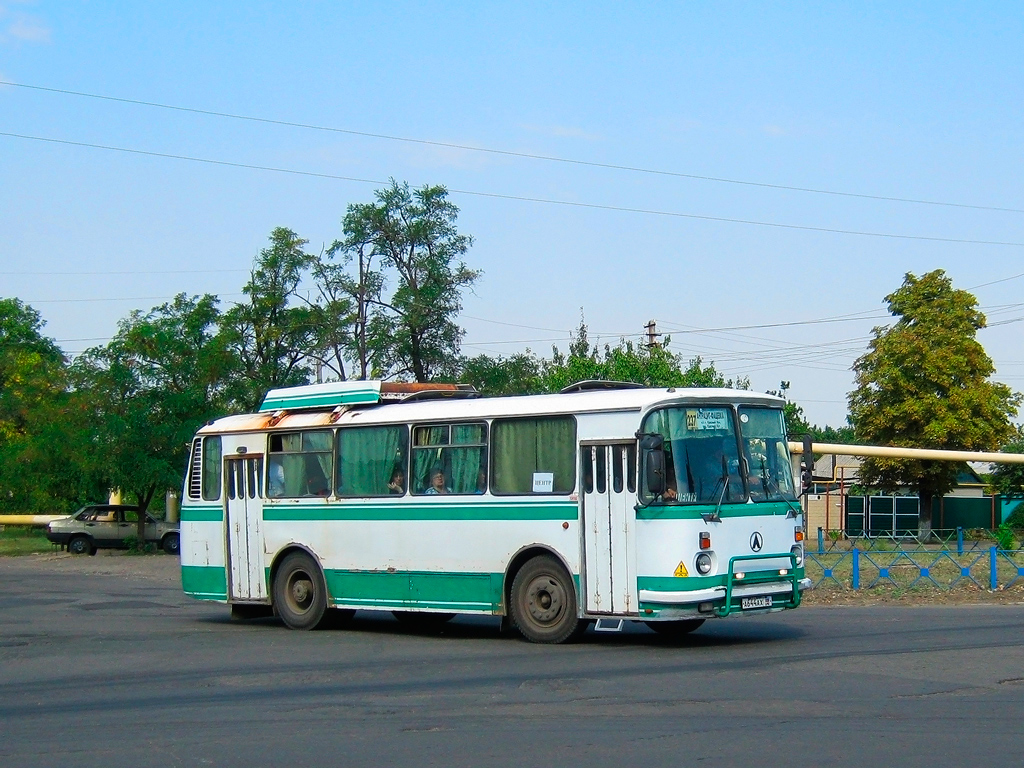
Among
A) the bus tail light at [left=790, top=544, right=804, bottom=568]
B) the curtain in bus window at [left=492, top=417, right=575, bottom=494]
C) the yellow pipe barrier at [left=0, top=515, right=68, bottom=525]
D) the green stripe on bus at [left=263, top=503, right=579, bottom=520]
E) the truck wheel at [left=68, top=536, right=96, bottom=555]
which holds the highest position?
the curtain in bus window at [left=492, top=417, right=575, bottom=494]

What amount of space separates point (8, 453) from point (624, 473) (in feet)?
114

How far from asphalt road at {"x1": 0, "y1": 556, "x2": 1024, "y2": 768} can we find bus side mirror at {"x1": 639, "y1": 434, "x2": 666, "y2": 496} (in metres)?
1.78

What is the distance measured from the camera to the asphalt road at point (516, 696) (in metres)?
8.08

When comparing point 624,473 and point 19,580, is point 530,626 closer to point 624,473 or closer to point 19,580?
point 624,473

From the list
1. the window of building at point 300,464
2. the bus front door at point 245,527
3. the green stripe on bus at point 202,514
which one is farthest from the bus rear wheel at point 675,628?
the green stripe on bus at point 202,514

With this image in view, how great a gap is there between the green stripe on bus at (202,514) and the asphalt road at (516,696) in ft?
5.14

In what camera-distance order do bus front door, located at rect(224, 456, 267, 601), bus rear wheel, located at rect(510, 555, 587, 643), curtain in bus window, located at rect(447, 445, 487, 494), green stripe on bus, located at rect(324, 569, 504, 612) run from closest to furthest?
bus rear wheel, located at rect(510, 555, 587, 643)
green stripe on bus, located at rect(324, 569, 504, 612)
curtain in bus window, located at rect(447, 445, 487, 494)
bus front door, located at rect(224, 456, 267, 601)

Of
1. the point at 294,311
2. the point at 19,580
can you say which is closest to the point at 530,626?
the point at 19,580

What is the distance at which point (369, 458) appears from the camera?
52.7ft

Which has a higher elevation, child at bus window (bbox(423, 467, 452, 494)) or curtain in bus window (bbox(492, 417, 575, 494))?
curtain in bus window (bbox(492, 417, 575, 494))

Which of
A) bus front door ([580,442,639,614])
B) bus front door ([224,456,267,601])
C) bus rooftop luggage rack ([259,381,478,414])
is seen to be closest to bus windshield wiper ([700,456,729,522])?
bus front door ([580,442,639,614])

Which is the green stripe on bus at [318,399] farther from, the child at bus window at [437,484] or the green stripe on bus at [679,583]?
the green stripe on bus at [679,583]

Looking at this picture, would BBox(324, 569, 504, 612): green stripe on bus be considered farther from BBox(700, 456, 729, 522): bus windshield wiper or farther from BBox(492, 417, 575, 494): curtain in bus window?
BBox(700, 456, 729, 522): bus windshield wiper

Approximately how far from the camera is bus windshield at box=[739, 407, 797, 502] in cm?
1372
